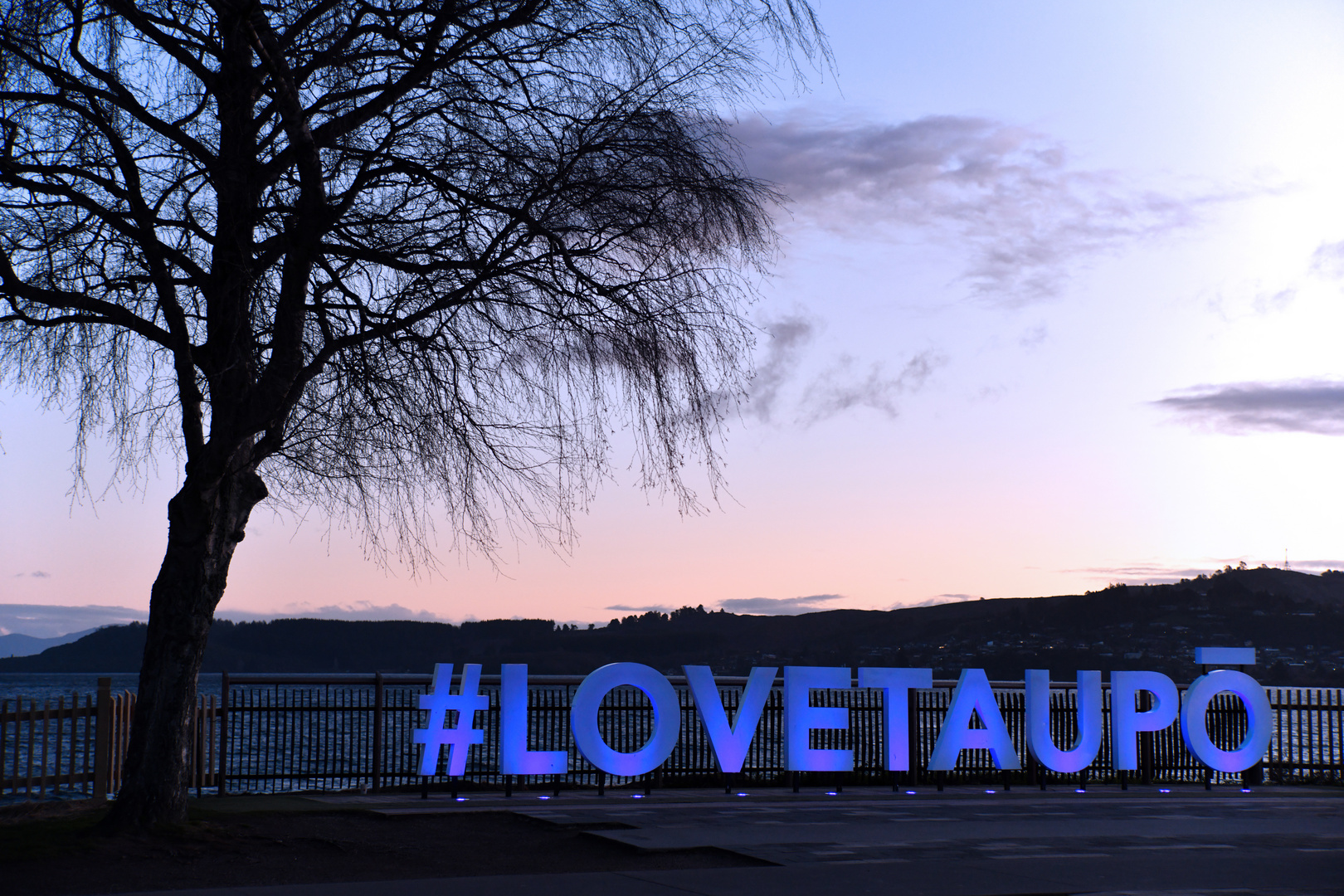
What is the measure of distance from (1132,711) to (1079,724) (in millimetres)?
843

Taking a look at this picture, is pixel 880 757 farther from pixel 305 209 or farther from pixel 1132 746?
pixel 305 209

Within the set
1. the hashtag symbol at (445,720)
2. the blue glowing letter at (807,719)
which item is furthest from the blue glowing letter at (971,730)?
the hashtag symbol at (445,720)

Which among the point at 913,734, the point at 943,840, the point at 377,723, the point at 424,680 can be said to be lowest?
the point at 943,840

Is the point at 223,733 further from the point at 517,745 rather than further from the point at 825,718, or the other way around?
the point at 825,718

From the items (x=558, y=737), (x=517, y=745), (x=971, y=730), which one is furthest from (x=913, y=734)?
(x=517, y=745)

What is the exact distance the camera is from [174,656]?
34.3 ft

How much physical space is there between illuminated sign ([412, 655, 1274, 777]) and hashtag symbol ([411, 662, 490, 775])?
14 mm

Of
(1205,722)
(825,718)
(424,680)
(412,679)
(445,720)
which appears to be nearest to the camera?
(445,720)

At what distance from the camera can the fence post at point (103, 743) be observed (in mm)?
13930

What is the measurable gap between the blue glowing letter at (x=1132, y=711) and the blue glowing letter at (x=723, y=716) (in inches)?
211

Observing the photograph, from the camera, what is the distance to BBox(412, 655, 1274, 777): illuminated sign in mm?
14141

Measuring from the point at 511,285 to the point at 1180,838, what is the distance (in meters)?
8.55

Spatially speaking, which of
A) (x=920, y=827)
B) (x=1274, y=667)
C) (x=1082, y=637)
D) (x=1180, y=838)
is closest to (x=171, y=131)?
(x=920, y=827)

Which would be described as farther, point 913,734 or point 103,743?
point 913,734
